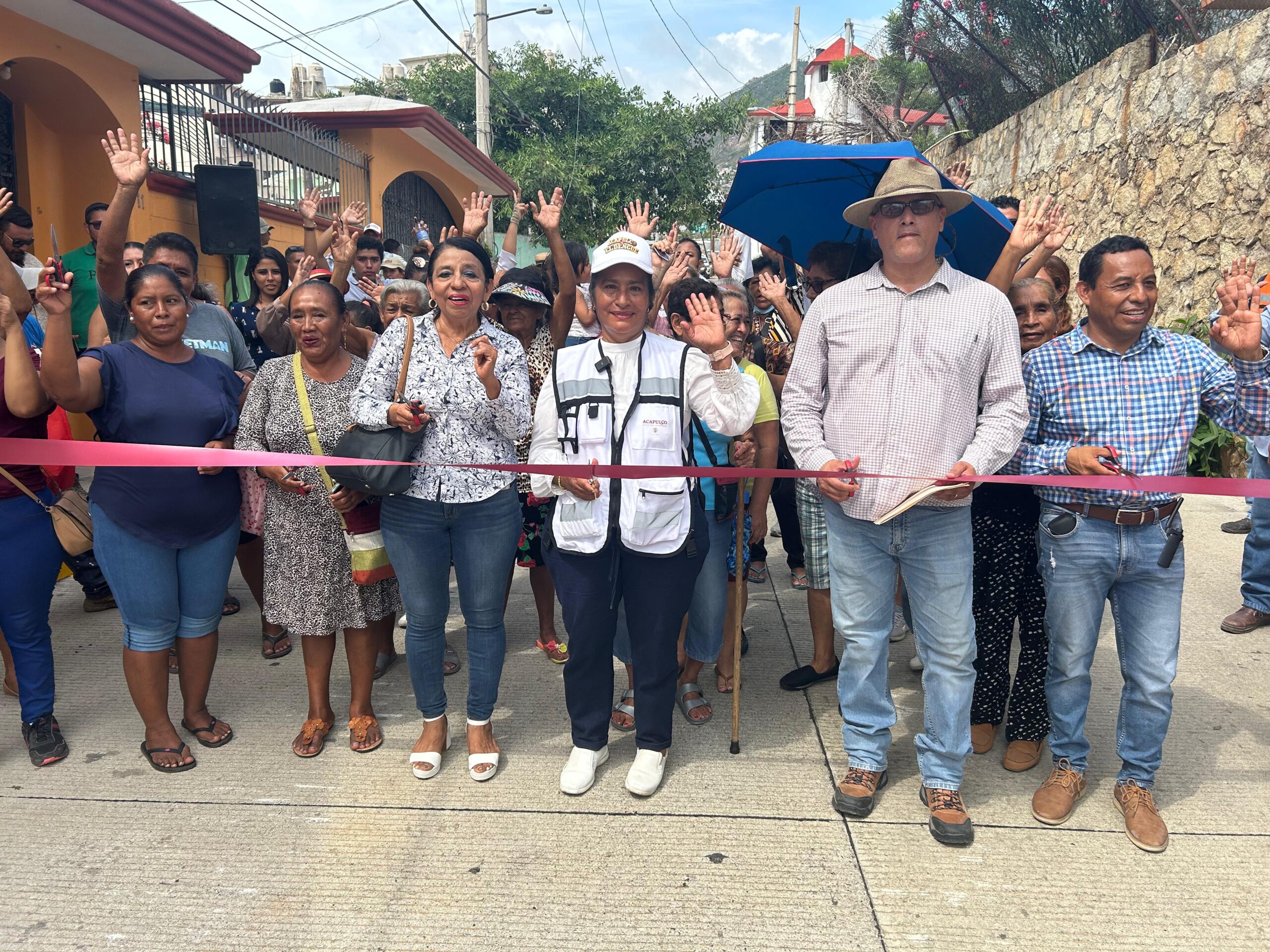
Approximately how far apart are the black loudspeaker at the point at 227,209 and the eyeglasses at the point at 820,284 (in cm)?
604

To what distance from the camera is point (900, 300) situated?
2865 millimetres

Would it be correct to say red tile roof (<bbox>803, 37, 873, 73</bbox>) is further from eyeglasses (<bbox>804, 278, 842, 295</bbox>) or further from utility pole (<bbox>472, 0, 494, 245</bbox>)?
eyeglasses (<bbox>804, 278, 842, 295</bbox>)

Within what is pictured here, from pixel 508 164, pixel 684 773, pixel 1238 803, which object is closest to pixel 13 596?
pixel 684 773

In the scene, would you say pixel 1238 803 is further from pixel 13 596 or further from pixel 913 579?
pixel 13 596

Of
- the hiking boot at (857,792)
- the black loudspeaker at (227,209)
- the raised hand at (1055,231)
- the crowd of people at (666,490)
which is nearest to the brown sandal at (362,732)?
the crowd of people at (666,490)

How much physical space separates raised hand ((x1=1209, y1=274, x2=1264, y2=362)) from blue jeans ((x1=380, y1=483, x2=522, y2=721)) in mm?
2354

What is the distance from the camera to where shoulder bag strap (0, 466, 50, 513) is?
3178mm

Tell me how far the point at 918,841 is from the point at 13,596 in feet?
10.8

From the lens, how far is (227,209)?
8312 millimetres

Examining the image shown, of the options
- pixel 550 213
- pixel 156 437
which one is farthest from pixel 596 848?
pixel 550 213

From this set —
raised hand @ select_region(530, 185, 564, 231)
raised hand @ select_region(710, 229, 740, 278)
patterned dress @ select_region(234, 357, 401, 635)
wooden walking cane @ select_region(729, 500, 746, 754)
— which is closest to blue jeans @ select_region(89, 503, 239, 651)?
patterned dress @ select_region(234, 357, 401, 635)

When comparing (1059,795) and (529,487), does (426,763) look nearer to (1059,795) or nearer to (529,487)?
(529,487)

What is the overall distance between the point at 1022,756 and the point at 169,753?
3189 mm

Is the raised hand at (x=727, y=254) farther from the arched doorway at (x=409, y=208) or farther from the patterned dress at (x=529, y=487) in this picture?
the arched doorway at (x=409, y=208)
